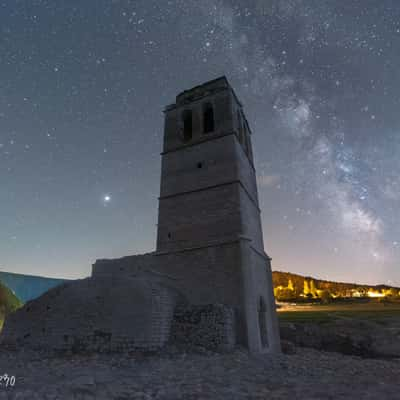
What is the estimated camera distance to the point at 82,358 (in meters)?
8.95

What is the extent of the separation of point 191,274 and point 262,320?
14.2 feet

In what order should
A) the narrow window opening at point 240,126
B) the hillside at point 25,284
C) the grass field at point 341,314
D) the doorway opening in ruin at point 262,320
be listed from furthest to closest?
1. the hillside at point 25,284
2. the grass field at point 341,314
3. the narrow window opening at point 240,126
4. the doorway opening in ruin at point 262,320

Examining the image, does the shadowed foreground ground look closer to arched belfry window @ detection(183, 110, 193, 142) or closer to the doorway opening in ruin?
the doorway opening in ruin

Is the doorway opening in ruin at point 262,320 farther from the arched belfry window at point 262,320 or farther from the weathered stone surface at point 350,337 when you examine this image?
the weathered stone surface at point 350,337

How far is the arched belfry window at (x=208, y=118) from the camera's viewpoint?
1847cm

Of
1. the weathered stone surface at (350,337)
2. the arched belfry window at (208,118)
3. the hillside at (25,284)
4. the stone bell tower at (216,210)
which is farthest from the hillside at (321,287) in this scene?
the arched belfry window at (208,118)

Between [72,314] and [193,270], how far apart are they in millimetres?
5515

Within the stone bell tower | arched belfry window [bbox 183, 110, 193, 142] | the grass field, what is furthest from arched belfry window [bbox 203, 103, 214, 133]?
the grass field

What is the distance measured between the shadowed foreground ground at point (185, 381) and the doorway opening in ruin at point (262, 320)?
5508mm

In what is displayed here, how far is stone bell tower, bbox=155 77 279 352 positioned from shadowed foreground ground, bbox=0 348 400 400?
172 inches

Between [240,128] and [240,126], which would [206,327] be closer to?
[240,128]

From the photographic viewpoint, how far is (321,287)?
305 feet

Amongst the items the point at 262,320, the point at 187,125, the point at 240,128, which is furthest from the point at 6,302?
the point at 240,128

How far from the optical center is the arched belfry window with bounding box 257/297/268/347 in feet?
43.9
